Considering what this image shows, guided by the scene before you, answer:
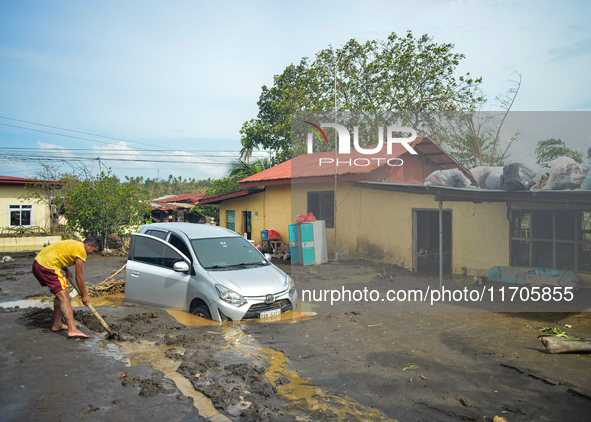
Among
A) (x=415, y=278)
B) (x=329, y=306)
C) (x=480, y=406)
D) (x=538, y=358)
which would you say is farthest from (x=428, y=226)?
(x=480, y=406)

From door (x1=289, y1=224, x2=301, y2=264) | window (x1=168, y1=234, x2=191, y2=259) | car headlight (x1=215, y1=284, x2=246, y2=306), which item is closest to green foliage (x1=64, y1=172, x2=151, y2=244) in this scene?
door (x1=289, y1=224, x2=301, y2=264)

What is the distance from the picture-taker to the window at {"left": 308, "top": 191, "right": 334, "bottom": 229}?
15.6 metres

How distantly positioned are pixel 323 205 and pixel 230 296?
9.77m

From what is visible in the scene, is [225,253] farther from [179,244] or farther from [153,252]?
[153,252]

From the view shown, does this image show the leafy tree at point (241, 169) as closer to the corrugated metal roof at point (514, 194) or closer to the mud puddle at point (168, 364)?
the corrugated metal roof at point (514, 194)

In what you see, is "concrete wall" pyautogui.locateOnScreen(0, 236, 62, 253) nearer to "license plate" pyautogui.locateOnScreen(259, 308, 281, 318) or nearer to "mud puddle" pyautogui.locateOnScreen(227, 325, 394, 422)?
"license plate" pyautogui.locateOnScreen(259, 308, 281, 318)

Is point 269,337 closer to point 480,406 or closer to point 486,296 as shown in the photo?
point 480,406

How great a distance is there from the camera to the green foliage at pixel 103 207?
18.0 meters

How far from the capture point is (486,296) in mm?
9617

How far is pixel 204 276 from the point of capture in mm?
6766

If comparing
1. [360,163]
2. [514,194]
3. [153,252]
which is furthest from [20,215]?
[514,194]

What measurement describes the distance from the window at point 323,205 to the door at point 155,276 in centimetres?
876

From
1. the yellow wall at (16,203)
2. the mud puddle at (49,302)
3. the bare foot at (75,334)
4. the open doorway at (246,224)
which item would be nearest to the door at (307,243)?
the mud puddle at (49,302)

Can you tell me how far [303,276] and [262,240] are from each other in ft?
17.1
